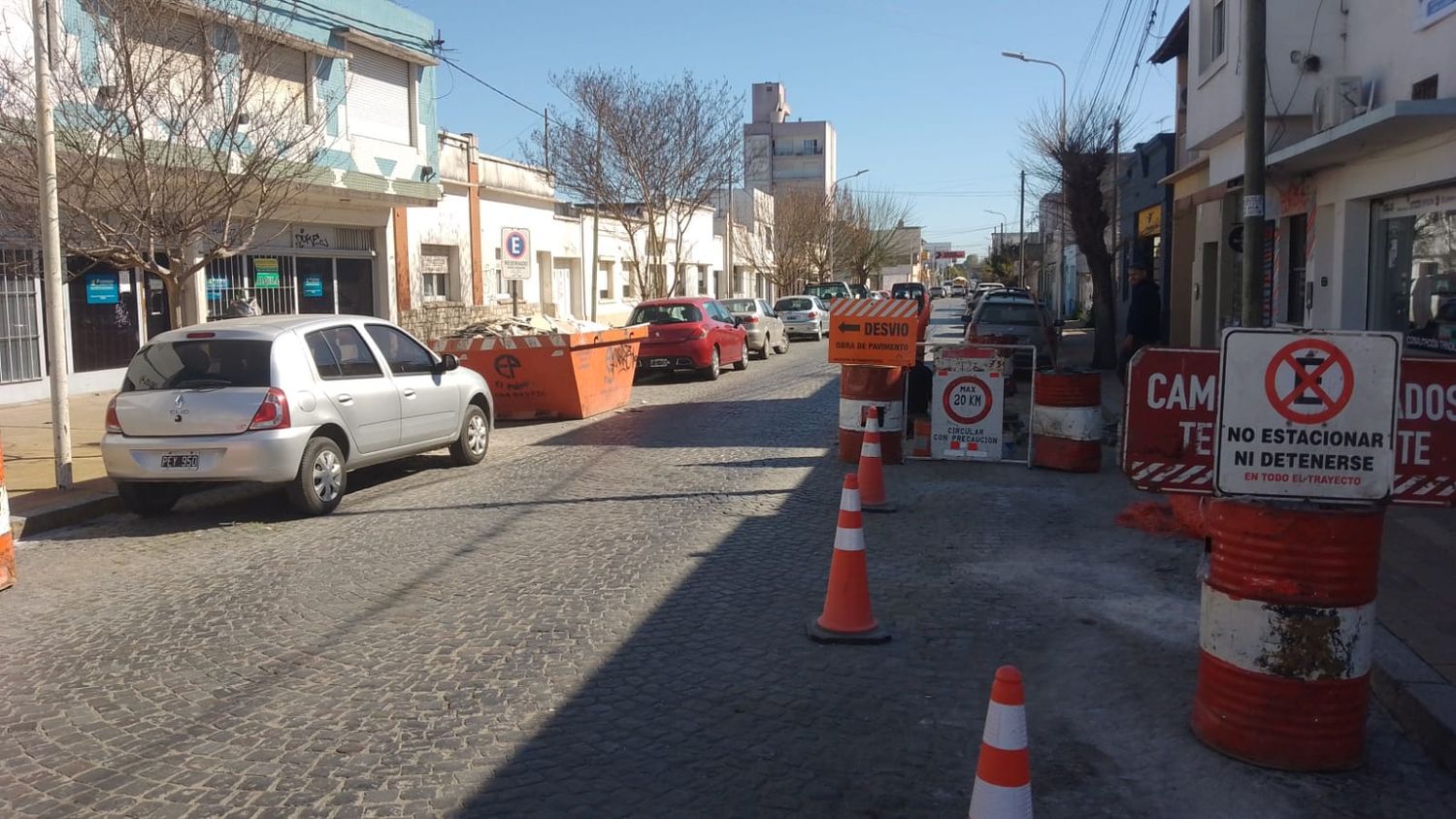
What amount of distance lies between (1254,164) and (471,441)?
26.0 ft

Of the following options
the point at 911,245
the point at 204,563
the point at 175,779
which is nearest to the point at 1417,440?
the point at 175,779

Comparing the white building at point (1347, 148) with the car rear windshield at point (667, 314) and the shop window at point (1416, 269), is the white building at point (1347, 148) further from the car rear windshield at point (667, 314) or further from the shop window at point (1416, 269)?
the car rear windshield at point (667, 314)

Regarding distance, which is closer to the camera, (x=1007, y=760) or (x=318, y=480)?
(x=1007, y=760)

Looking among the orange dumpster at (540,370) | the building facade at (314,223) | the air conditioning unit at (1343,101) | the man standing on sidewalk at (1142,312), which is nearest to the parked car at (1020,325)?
the man standing on sidewalk at (1142,312)

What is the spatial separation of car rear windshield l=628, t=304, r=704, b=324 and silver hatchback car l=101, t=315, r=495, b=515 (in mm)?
10912

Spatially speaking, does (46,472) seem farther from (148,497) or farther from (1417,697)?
(1417,697)

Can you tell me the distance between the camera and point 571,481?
10.4 meters

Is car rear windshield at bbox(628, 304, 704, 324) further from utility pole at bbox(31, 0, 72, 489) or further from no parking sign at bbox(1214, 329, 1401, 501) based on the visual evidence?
no parking sign at bbox(1214, 329, 1401, 501)

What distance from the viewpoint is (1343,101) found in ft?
38.7

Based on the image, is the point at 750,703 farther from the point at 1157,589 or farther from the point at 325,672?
the point at 1157,589

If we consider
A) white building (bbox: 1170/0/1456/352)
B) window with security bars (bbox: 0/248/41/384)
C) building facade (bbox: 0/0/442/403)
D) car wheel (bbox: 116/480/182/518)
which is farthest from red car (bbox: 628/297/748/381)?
car wheel (bbox: 116/480/182/518)

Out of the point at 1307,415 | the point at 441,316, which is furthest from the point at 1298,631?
the point at 441,316

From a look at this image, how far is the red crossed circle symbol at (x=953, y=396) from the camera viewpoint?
10.7 m

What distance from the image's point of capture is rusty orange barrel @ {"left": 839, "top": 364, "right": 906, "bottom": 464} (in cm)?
1065
